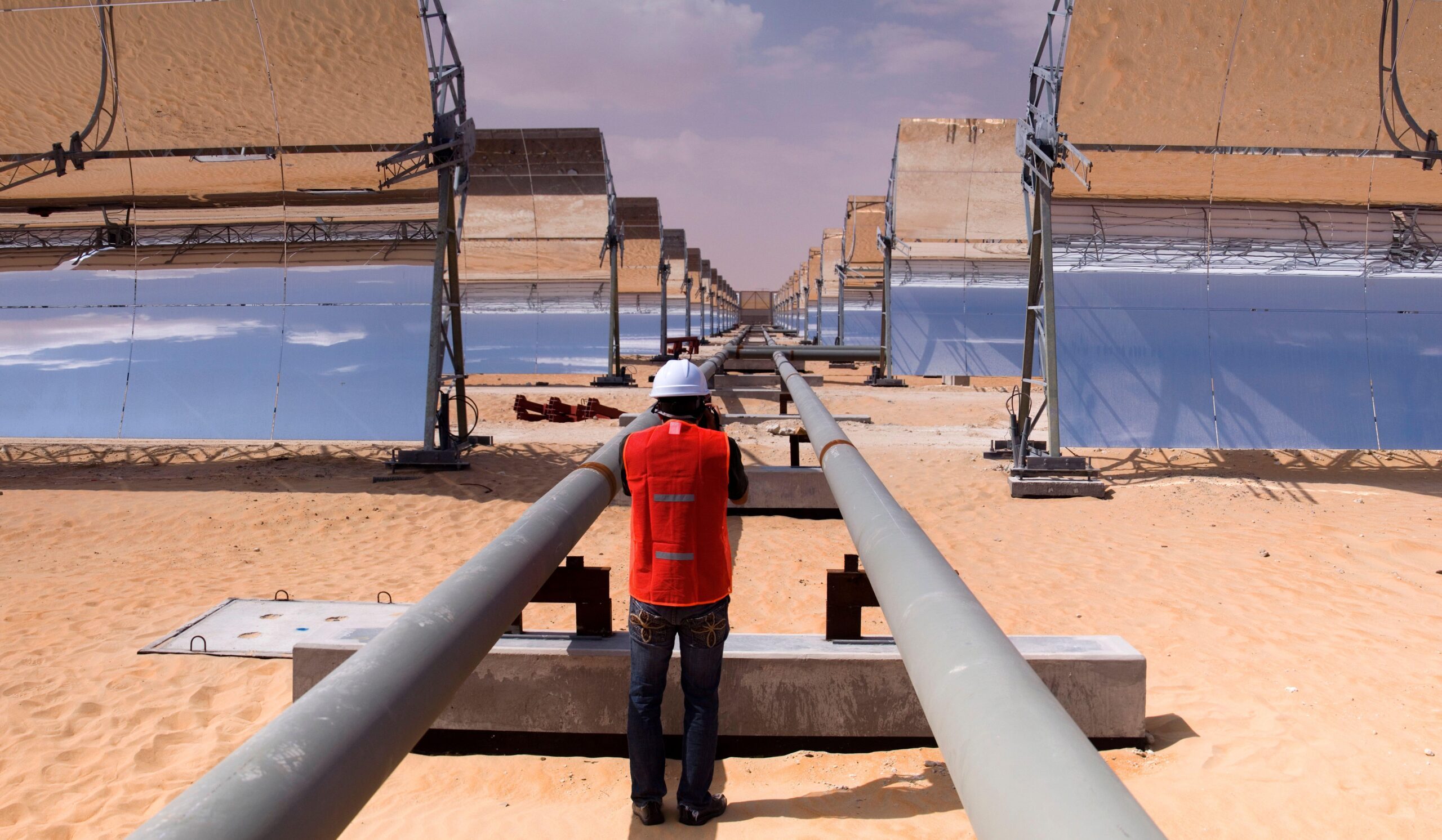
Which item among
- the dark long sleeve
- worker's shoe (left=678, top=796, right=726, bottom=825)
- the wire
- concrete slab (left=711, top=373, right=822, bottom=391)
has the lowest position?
worker's shoe (left=678, top=796, right=726, bottom=825)

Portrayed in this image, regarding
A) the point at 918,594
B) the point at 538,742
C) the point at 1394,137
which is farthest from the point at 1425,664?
the point at 1394,137

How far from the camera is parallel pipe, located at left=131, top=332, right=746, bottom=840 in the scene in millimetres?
1484

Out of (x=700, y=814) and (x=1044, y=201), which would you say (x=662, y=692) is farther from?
(x=1044, y=201)

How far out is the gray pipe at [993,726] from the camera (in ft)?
4.45

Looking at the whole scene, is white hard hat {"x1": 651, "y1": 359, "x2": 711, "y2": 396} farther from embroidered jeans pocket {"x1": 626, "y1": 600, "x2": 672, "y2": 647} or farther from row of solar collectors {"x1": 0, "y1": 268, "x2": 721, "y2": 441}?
row of solar collectors {"x1": 0, "y1": 268, "x2": 721, "y2": 441}

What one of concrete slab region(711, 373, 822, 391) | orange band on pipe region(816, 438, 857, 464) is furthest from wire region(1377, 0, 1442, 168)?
concrete slab region(711, 373, 822, 391)

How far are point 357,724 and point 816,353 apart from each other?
56.8 ft

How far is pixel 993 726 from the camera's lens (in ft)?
5.26

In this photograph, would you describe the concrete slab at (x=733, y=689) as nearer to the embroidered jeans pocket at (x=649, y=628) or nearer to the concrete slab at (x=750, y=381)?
the embroidered jeans pocket at (x=649, y=628)

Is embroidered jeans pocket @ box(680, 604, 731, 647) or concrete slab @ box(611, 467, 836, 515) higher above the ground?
embroidered jeans pocket @ box(680, 604, 731, 647)

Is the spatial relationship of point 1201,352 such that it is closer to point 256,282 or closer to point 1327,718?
point 1327,718

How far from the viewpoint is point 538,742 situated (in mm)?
4430

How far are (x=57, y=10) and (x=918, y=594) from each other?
13392 mm

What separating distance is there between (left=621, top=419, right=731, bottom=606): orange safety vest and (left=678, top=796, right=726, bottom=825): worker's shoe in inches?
32.8
